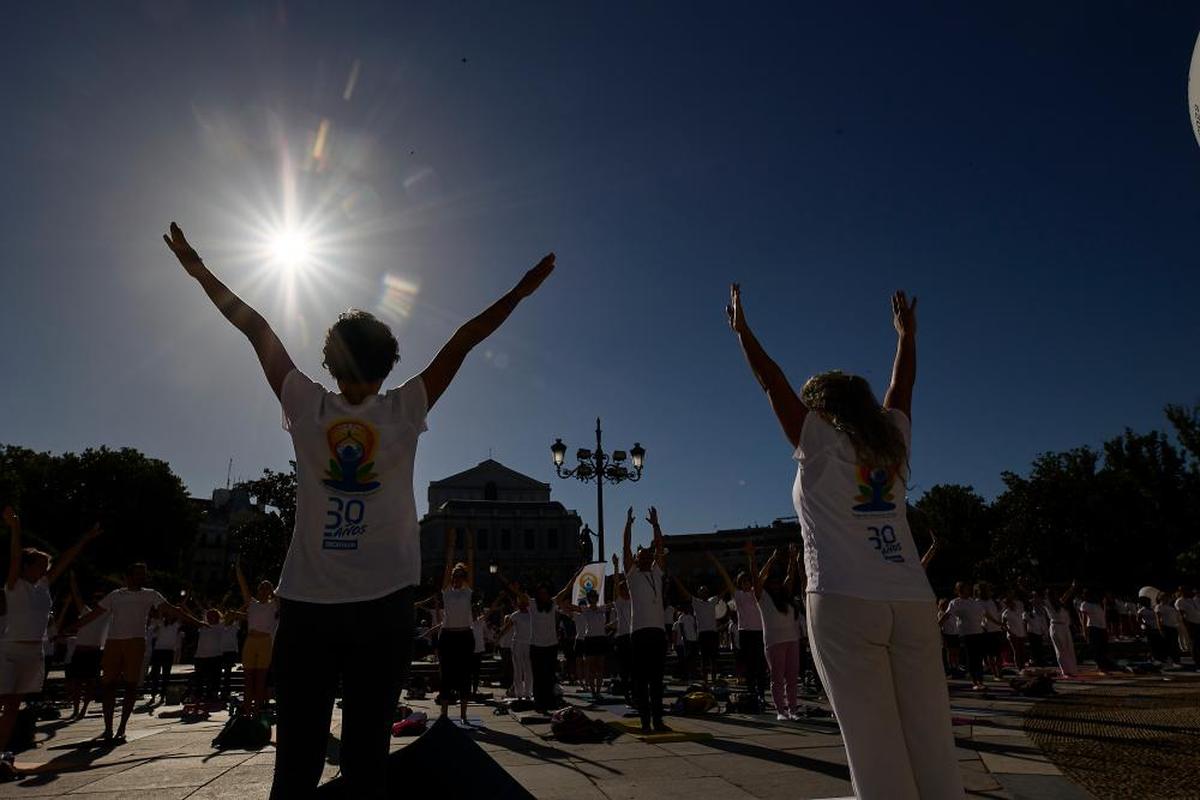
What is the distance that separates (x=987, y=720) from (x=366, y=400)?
34.9ft

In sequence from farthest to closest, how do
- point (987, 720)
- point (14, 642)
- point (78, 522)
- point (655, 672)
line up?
1. point (78, 522)
2. point (987, 720)
3. point (655, 672)
4. point (14, 642)

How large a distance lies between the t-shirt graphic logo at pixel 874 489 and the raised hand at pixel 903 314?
1.18m

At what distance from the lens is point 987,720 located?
970cm

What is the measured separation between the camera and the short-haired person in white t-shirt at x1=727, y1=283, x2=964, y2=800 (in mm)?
2514

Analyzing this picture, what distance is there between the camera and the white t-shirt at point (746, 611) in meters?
12.9

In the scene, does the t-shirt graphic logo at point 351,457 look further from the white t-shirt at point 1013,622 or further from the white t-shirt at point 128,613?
the white t-shirt at point 1013,622

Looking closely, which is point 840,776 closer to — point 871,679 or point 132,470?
point 871,679

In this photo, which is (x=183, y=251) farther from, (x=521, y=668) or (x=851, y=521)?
(x=521, y=668)

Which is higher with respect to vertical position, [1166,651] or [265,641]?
[265,641]

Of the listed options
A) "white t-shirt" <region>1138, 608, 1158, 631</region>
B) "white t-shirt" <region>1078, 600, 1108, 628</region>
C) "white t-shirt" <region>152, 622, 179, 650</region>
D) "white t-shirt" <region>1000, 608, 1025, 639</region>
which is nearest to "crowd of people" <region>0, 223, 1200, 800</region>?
"white t-shirt" <region>152, 622, 179, 650</region>

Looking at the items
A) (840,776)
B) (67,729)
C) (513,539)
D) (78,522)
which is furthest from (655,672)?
(513,539)

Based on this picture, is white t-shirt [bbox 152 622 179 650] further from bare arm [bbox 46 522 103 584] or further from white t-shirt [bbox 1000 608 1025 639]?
white t-shirt [bbox 1000 608 1025 639]

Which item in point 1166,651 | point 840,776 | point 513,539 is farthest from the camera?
point 513,539

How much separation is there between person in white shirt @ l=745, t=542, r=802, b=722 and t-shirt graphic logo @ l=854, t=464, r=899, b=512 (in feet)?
23.8
